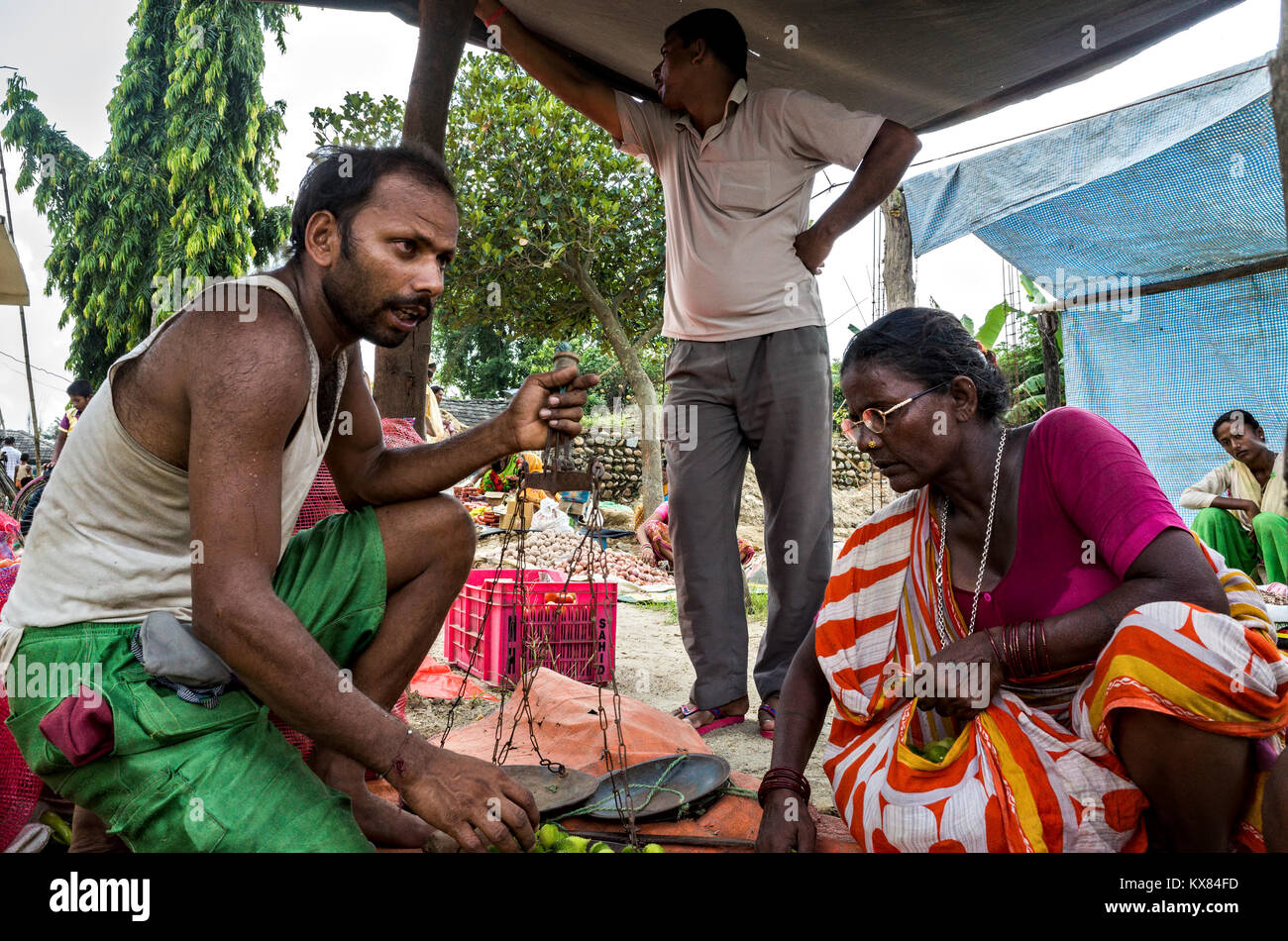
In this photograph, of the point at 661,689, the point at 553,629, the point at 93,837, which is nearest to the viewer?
the point at 93,837

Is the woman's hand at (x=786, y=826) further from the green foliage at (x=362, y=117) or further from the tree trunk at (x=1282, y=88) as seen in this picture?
the green foliage at (x=362, y=117)

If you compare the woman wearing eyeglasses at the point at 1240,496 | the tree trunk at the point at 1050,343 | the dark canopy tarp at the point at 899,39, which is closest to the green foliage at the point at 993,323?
the tree trunk at the point at 1050,343

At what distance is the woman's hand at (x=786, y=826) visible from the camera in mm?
Result: 1959

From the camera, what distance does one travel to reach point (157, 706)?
1.61 metres

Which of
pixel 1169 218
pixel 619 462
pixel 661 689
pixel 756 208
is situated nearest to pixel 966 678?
pixel 756 208

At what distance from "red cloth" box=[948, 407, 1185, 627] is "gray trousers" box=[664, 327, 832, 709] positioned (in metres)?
1.17

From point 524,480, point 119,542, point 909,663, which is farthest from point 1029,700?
point 119,542

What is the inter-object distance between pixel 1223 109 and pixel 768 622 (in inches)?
172

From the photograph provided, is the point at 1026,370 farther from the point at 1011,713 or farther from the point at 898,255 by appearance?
the point at 1011,713

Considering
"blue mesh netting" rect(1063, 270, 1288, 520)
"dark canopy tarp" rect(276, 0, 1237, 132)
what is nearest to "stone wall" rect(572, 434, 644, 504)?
"blue mesh netting" rect(1063, 270, 1288, 520)

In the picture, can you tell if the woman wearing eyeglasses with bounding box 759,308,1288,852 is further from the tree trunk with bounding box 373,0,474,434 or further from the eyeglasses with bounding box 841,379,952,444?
the tree trunk with bounding box 373,0,474,434

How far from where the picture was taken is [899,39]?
12.1 ft

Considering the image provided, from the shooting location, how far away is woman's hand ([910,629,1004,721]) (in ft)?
5.98

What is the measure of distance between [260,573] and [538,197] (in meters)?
10.2
